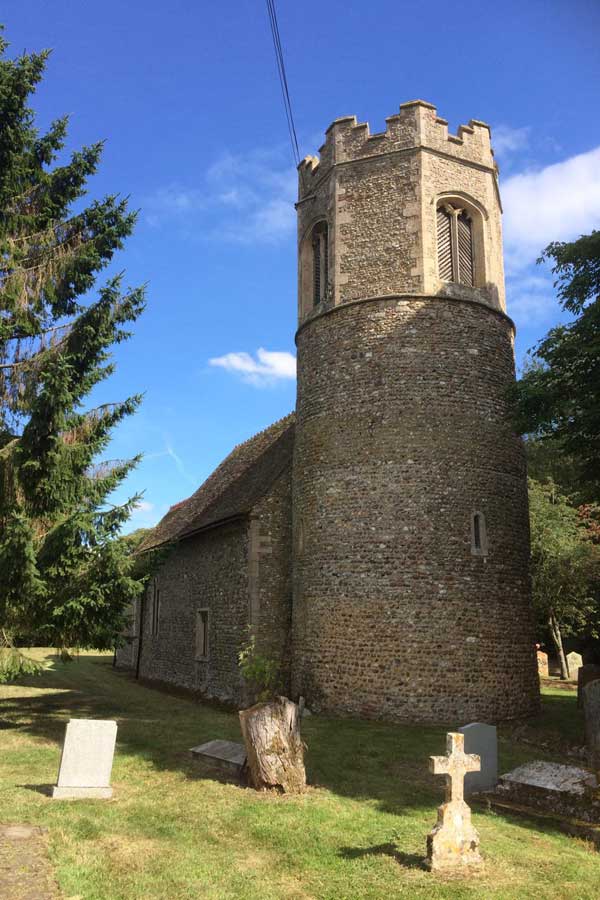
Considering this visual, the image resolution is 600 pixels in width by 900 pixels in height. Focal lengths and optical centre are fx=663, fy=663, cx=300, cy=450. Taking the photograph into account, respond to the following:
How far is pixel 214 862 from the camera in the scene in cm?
596

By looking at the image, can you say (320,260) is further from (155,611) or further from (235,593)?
(155,611)

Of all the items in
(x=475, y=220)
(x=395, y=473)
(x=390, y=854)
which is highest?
(x=475, y=220)

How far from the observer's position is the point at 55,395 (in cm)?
1088

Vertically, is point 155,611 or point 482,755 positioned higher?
point 155,611

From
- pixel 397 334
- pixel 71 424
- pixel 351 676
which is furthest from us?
pixel 397 334

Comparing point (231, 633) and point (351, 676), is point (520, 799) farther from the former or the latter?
point (231, 633)

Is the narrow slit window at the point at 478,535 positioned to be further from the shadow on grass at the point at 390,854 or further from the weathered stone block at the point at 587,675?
the shadow on grass at the point at 390,854

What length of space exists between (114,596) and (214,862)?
21.5 ft

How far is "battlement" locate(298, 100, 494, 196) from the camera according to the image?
1527cm

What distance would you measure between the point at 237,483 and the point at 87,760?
1214cm

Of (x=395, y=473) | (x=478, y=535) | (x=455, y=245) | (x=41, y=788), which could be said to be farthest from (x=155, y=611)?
(x=455, y=245)

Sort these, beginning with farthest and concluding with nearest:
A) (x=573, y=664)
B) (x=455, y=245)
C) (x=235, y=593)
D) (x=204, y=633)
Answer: (x=573, y=664) → (x=204, y=633) → (x=235, y=593) → (x=455, y=245)

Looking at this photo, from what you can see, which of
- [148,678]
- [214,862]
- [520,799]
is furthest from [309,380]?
[148,678]

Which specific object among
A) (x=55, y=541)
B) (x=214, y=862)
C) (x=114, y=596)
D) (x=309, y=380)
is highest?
(x=309, y=380)
